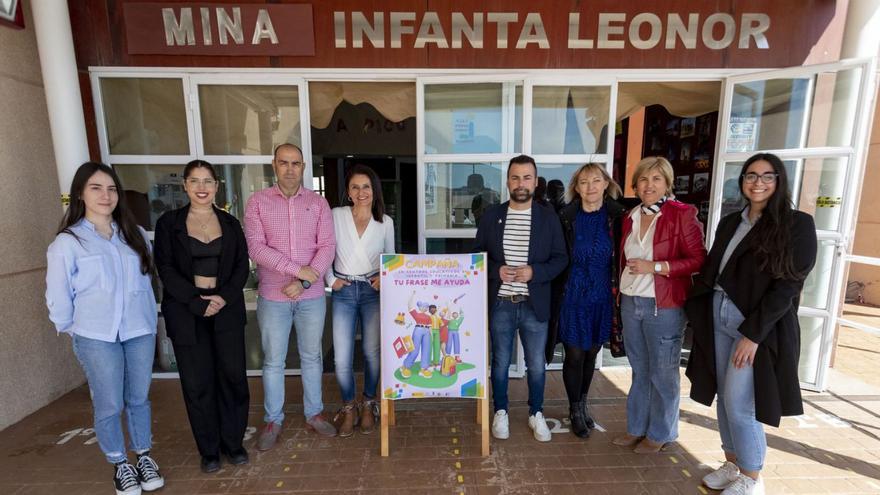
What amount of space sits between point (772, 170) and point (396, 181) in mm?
7336

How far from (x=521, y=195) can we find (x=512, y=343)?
101 centimetres

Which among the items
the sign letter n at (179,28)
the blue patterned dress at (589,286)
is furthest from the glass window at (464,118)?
the sign letter n at (179,28)

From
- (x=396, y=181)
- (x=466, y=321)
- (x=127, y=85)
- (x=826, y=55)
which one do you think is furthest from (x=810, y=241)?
(x=396, y=181)

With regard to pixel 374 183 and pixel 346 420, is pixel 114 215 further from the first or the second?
pixel 346 420

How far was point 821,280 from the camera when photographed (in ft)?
11.5

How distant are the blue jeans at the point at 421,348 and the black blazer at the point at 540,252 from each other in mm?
564

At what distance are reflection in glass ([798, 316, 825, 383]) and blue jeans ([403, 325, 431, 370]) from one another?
3.46 meters

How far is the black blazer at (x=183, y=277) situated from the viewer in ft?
7.47

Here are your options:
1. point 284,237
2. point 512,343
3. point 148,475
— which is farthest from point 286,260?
point 512,343

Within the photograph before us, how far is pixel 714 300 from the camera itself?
2254mm

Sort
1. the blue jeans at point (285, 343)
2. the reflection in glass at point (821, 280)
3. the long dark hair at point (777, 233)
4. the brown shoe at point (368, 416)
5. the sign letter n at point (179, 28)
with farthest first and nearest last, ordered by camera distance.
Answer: the reflection in glass at point (821, 280)
the sign letter n at point (179, 28)
the brown shoe at point (368, 416)
the blue jeans at point (285, 343)
the long dark hair at point (777, 233)

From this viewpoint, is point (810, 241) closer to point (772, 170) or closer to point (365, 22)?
point (772, 170)

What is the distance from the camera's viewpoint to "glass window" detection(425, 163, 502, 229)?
3.67 metres

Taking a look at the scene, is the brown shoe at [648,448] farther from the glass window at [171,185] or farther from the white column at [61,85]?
the white column at [61,85]
